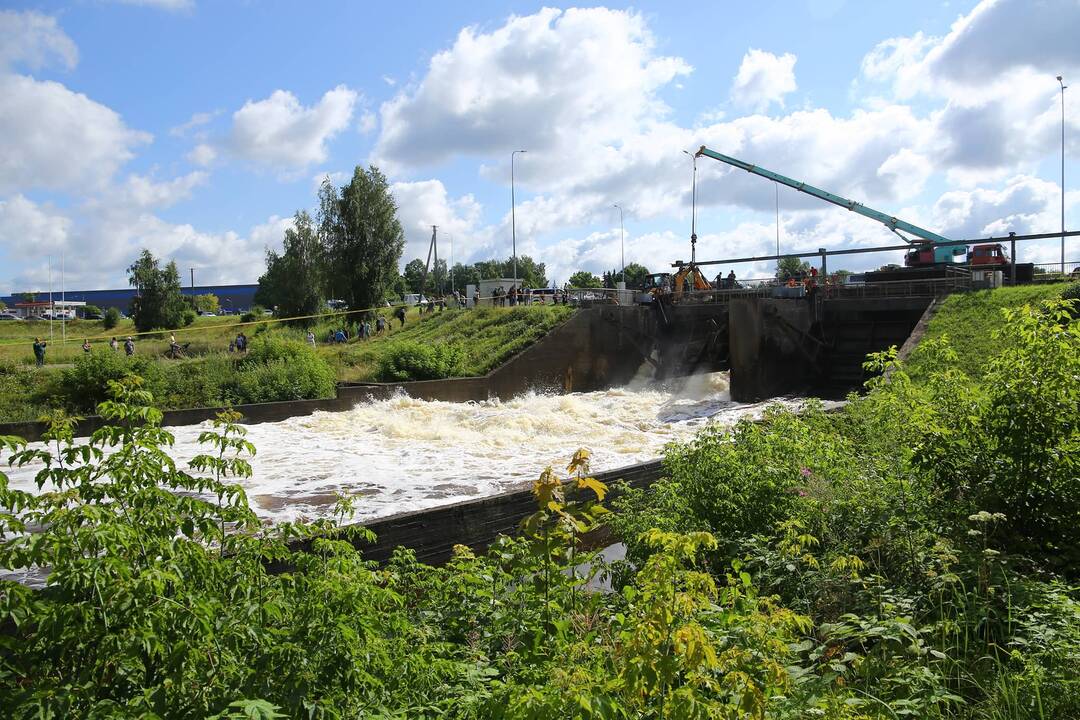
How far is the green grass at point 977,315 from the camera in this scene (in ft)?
65.1

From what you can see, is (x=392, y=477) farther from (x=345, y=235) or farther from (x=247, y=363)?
(x=345, y=235)

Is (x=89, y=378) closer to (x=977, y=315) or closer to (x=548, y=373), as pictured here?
(x=548, y=373)

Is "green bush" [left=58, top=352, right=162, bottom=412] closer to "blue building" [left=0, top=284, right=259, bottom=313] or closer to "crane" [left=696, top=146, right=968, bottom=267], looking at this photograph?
"crane" [left=696, top=146, right=968, bottom=267]

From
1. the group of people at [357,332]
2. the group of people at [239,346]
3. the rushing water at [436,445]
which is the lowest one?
the rushing water at [436,445]

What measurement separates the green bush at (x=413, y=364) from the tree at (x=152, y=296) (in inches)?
1432

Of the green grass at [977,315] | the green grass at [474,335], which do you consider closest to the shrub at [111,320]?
the green grass at [474,335]

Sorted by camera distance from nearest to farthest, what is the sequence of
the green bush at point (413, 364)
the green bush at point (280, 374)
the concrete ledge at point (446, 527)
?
the concrete ledge at point (446, 527)
the green bush at point (280, 374)
the green bush at point (413, 364)

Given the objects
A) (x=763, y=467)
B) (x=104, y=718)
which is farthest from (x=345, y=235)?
(x=104, y=718)

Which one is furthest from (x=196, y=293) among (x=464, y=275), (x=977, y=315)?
(x=977, y=315)

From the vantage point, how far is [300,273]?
196 feet

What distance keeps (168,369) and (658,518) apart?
834 inches

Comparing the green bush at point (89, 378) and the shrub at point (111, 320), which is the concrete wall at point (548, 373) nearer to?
the green bush at point (89, 378)

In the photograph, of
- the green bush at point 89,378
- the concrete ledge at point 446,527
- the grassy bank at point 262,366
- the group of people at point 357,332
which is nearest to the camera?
the concrete ledge at point 446,527

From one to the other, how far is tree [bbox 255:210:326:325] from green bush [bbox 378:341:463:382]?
2679cm
